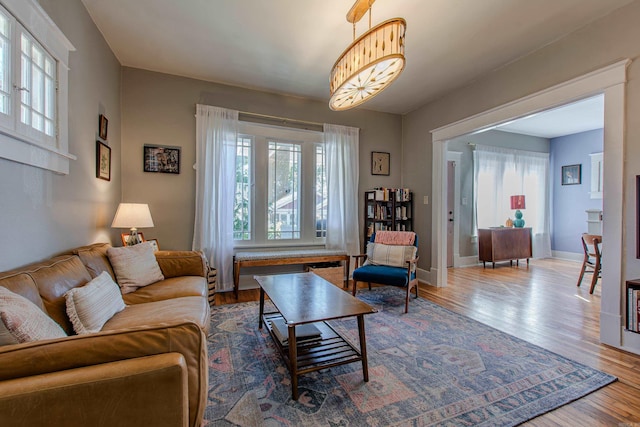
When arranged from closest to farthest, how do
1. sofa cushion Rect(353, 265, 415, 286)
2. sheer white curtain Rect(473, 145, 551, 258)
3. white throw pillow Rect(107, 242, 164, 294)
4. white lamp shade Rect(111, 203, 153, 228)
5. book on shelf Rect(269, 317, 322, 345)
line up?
book on shelf Rect(269, 317, 322, 345)
white throw pillow Rect(107, 242, 164, 294)
white lamp shade Rect(111, 203, 153, 228)
sofa cushion Rect(353, 265, 415, 286)
sheer white curtain Rect(473, 145, 551, 258)

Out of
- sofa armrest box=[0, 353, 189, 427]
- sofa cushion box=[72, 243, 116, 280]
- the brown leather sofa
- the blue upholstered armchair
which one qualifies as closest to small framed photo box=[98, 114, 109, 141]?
sofa cushion box=[72, 243, 116, 280]

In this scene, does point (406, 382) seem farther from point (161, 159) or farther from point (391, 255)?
point (161, 159)

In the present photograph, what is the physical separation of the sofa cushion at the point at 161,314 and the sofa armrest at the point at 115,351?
54 centimetres

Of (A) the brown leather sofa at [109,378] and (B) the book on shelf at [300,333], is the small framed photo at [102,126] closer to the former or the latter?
(A) the brown leather sofa at [109,378]

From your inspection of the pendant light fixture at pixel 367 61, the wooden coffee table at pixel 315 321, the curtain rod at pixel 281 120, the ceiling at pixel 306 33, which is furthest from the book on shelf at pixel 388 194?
the wooden coffee table at pixel 315 321

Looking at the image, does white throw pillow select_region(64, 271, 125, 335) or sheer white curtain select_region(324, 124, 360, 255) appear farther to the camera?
sheer white curtain select_region(324, 124, 360, 255)

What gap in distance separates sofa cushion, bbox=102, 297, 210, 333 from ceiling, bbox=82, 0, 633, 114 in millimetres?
2365

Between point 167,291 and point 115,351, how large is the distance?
1.35 metres

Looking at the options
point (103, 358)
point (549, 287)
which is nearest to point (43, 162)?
point (103, 358)

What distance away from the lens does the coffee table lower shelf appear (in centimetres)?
171

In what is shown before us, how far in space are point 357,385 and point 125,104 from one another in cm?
385

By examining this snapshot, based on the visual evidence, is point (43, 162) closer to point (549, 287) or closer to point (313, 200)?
point (313, 200)

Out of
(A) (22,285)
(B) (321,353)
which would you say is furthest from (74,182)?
(B) (321,353)

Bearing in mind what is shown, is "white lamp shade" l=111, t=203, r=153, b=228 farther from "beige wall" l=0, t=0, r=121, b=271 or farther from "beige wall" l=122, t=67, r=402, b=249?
"beige wall" l=122, t=67, r=402, b=249
